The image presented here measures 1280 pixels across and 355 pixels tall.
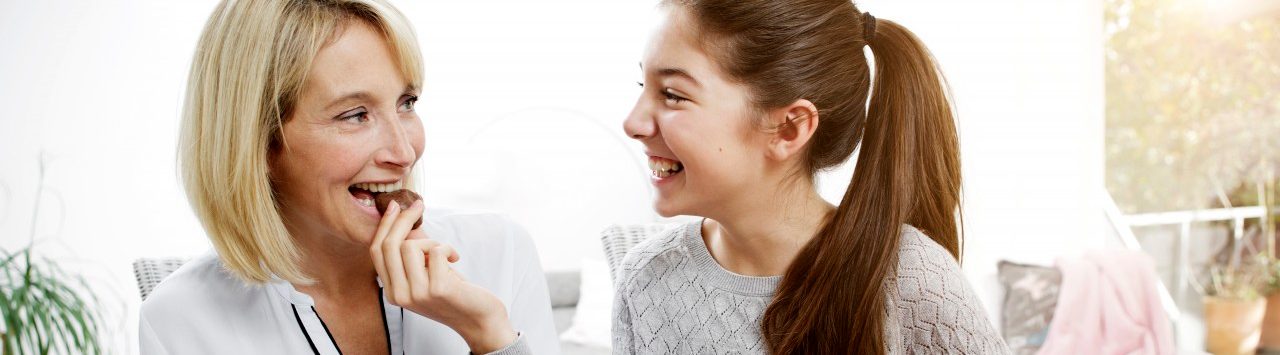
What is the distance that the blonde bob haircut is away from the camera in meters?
1.22

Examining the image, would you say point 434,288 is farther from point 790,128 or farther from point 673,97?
point 790,128

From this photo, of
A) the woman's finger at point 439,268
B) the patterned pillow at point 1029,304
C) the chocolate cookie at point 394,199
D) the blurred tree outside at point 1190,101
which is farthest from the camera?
the blurred tree outside at point 1190,101

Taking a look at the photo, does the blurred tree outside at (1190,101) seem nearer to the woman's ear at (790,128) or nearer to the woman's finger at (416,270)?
the woman's ear at (790,128)

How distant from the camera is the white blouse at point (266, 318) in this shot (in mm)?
1303

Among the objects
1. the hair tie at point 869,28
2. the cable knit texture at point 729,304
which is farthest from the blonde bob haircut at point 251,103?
the hair tie at point 869,28

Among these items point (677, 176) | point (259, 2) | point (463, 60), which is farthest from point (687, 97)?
point (463, 60)

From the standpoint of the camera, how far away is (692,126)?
125cm

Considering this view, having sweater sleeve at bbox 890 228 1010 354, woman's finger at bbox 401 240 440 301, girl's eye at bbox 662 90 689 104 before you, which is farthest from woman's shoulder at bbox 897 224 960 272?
woman's finger at bbox 401 240 440 301

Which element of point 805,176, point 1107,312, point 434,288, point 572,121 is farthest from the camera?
point 572,121

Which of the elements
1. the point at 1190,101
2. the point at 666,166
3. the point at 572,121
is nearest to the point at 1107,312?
the point at 1190,101

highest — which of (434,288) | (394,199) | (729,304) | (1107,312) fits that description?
(394,199)

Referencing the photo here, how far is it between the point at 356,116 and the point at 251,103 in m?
0.13

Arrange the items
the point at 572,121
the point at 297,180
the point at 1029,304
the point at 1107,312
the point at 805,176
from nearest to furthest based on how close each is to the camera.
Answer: the point at 297,180 → the point at 805,176 → the point at 1107,312 → the point at 1029,304 → the point at 572,121

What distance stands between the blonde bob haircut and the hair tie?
627 millimetres
